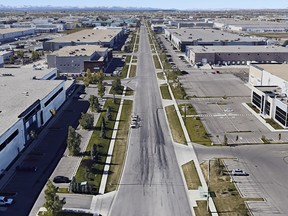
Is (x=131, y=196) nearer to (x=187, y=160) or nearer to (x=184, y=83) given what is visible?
(x=187, y=160)

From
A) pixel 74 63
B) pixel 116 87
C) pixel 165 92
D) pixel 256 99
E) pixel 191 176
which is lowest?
pixel 191 176

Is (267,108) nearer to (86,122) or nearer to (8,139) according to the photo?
(86,122)

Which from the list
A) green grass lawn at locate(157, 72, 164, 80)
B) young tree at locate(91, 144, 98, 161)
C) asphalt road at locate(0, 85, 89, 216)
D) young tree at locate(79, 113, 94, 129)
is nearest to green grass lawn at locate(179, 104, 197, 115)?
young tree at locate(79, 113, 94, 129)

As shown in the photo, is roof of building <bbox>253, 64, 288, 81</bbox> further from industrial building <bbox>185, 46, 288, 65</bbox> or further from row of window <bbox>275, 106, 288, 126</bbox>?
industrial building <bbox>185, 46, 288, 65</bbox>

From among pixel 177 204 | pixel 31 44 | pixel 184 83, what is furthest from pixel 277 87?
pixel 31 44

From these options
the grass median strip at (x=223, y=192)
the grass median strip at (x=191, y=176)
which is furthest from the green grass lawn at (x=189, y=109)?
the grass median strip at (x=191, y=176)

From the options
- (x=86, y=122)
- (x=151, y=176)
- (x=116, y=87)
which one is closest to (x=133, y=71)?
(x=116, y=87)
